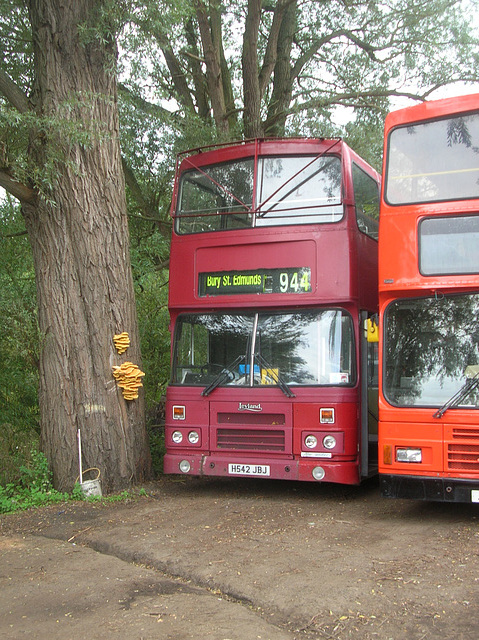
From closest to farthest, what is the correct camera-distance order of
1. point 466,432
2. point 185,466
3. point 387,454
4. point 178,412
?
point 466,432 → point 387,454 → point 185,466 → point 178,412

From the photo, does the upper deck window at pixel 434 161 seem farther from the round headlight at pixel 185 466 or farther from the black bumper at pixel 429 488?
the round headlight at pixel 185 466

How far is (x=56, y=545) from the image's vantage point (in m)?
6.98

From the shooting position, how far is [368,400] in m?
9.04

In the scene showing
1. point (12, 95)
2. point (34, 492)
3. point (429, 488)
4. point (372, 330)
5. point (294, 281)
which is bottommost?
point (34, 492)

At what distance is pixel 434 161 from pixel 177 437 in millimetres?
4456

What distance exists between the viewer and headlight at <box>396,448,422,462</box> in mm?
7332

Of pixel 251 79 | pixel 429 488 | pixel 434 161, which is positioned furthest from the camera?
pixel 251 79

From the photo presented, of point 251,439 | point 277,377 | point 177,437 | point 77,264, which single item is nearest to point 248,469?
point 251,439

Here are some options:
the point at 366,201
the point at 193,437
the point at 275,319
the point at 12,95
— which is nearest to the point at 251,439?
the point at 193,437

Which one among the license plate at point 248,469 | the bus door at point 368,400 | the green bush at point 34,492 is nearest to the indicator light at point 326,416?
the bus door at point 368,400

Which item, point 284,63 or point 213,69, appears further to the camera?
point 284,63

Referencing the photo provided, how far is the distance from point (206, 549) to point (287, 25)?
12.1m

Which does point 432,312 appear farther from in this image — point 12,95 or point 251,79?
point 251,79

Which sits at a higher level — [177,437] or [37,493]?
[177,437]
